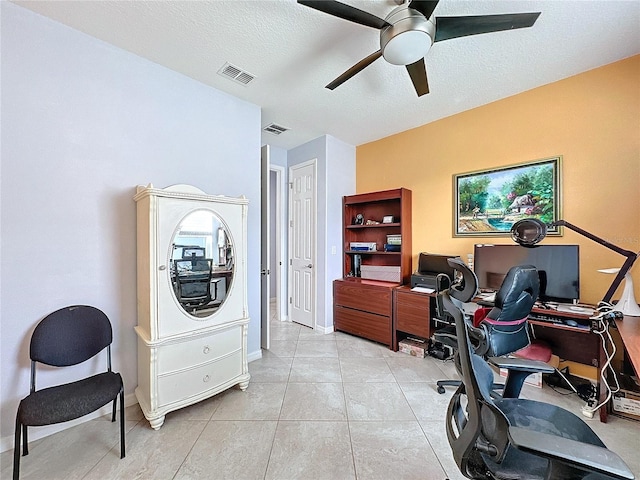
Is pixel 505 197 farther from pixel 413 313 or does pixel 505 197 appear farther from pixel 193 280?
pixel 193 280

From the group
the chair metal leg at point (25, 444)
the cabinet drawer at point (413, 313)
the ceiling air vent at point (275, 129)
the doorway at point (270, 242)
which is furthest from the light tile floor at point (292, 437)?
the ceiling air vent at point (275, 129)

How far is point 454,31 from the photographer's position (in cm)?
152

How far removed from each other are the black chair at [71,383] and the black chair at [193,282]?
519 millimetres

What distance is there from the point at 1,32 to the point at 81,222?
117cm

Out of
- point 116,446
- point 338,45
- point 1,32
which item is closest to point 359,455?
point 116,446

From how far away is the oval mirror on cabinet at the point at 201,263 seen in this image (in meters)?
1.92

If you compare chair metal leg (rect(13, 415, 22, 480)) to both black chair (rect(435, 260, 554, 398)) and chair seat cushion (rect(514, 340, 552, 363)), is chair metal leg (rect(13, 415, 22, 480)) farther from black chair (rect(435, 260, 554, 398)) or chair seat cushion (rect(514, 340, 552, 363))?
chair seat cushion (rect(514, 340, 552, 363))

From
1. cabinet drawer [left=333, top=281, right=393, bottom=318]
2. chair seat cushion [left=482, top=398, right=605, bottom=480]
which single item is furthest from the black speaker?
chair seat cushion [left=482, top=398, right=605, bottom=480]

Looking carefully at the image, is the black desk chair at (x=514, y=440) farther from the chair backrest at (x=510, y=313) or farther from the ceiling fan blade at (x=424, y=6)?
the ceiling fan blade at (x=424, y=6)

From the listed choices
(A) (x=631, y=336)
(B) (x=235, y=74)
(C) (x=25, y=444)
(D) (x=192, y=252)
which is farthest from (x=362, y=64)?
(C) (x=25, y=444)

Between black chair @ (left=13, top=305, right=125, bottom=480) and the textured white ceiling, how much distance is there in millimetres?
1927

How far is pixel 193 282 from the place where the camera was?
2.00 metres

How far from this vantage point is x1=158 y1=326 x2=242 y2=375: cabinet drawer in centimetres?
182

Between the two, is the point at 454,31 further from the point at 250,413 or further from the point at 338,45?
the point at 250,413
